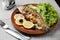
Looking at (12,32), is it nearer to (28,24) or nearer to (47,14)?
(28,24)

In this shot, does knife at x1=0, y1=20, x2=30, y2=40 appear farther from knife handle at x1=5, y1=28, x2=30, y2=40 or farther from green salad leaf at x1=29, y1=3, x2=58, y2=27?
green salad leaf at x1=29, y1=3, x2=58, y2=27

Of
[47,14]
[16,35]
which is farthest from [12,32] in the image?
[47,14]

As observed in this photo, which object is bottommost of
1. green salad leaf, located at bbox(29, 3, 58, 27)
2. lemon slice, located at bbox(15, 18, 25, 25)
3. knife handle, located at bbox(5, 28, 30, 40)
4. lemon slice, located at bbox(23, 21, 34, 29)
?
knife handle, located at bbox(5, 28, 30, 40)

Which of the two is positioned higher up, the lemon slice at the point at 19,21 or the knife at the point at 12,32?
the lemon slice at the point at 19,21

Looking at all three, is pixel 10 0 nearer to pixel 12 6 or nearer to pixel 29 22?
pixel 12 6

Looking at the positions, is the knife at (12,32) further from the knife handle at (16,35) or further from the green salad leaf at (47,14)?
the green salad leaf at (47,14)

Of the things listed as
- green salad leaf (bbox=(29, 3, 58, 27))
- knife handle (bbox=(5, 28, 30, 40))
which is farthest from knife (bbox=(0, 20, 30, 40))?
green salad leaf (bbox=(29, 3, 58, 27))

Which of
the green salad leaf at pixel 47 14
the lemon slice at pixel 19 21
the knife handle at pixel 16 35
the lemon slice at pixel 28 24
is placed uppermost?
the green salad leaf at pixel 47 14

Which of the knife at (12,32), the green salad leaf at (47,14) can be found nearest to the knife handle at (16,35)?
the knife at (12,32)

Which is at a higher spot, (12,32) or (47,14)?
(47,14)

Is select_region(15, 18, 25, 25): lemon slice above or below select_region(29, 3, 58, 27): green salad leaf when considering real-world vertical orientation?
below

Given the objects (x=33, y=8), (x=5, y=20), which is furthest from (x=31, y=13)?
(x=5, y=20)
